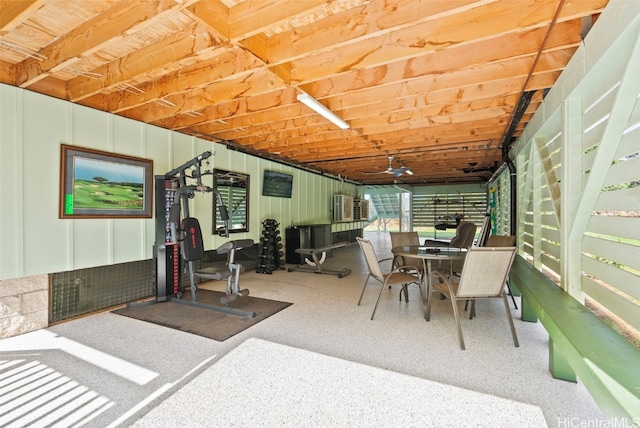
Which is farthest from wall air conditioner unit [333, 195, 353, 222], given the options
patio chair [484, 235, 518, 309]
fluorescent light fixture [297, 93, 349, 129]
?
fluorescent light fixture [297, 93, 349, 129]

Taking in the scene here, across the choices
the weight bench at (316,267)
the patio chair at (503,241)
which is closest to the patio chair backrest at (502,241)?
the patio chair at (503,241)

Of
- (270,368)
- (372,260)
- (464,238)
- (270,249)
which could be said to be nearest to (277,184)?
(270,249)

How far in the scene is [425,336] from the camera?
2943 mm

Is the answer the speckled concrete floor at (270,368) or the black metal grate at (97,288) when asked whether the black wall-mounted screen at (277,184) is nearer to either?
the black metal grate at (97,288)

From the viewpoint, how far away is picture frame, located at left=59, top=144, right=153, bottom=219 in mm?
3414

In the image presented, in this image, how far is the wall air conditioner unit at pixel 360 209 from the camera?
11.7 m

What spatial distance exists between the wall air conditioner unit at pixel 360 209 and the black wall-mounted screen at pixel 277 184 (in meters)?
4.64

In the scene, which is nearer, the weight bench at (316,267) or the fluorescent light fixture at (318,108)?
the fluorescent light fixture at (318,108)

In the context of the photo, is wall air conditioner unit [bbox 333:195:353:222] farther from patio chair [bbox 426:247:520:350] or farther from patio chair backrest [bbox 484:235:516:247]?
patio chair [bbox 426:247:520:350]

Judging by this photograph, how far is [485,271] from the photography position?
111 inches

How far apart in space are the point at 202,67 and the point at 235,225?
3.44 meters

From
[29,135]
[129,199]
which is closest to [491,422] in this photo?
[129,199]

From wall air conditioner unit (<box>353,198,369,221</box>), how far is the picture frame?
328 inches

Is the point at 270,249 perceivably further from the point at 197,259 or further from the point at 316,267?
the point at 197,259
